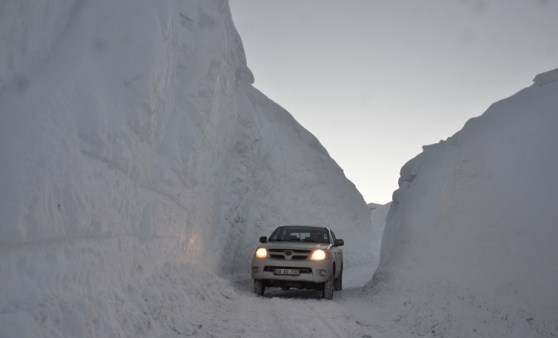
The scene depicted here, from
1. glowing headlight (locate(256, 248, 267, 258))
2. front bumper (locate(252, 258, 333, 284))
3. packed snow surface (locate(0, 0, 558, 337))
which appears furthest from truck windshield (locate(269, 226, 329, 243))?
packed snow surface (locate(0, 0, 558, 337))

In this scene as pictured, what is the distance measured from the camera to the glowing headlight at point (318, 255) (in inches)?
406

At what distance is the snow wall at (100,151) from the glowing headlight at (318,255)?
2774 millimetres

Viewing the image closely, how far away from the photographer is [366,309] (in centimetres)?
933

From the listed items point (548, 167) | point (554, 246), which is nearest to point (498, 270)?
point (554, 246)

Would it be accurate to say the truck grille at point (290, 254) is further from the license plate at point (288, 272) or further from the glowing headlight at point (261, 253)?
the license plate at point (288, 272)

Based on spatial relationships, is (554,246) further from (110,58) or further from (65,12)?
(65,12)

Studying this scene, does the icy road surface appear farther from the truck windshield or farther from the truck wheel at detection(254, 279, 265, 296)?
the truck windshield

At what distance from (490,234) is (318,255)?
369cm

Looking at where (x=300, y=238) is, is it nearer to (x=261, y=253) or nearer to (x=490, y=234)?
(x=261, y=253)

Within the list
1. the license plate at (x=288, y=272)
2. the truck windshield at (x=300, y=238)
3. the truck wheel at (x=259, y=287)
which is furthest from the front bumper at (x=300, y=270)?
the truck windshield at (x=300, y=238)

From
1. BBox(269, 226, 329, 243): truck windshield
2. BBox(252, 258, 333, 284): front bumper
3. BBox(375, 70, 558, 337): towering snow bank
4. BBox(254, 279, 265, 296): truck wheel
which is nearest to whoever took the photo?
BBox(375, 70, 558, 337): towering snow bank

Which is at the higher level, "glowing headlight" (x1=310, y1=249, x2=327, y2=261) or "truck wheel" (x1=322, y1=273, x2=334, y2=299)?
"glowing headlight" (x1=310, y1=249, x2=327, y2=261)

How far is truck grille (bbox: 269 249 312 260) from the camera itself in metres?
10.4

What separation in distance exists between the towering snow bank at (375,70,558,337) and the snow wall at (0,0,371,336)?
482 cm
